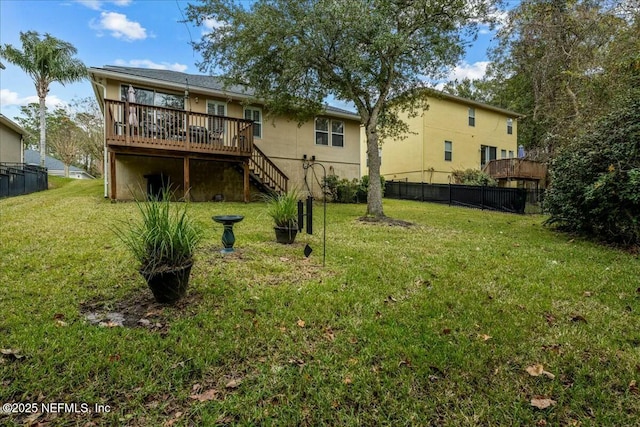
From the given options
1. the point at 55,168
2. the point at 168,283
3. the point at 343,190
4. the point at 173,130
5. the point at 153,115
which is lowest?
the point at 168,283

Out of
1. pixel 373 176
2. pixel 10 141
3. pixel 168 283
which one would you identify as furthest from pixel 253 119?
pixel 10 141

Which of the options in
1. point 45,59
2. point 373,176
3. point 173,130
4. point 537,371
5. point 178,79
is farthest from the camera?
point 45,59

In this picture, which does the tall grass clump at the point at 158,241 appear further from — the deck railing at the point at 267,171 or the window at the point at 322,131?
the window at the point at 322,131

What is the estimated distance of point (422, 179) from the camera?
21109mm

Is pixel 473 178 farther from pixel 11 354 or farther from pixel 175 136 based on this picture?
pixel 11 354

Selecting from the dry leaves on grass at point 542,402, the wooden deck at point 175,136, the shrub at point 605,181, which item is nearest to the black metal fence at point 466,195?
the shrub at point 605,181

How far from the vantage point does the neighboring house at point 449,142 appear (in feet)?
68.7

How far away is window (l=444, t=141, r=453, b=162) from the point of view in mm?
21766

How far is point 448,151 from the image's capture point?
71.9 feet

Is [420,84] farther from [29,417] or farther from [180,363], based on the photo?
[29,417]

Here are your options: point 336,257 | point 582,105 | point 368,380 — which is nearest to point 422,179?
point 582,105

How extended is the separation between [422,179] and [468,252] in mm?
16124

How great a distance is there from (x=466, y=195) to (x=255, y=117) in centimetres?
1065

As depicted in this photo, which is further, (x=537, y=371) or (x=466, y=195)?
(x=466, y=195)
